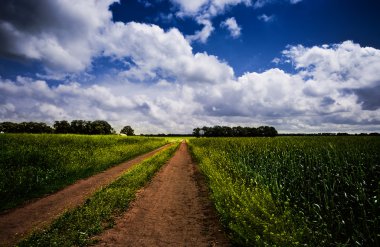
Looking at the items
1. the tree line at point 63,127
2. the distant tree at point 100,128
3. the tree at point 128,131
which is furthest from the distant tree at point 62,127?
the tree at point 128,131

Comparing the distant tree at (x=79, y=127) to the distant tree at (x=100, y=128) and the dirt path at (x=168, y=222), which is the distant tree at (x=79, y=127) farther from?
the dirt path at (x=168, y=222)

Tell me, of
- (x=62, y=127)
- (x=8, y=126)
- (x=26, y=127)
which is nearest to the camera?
(x=26, y=127)

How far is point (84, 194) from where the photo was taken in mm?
11453

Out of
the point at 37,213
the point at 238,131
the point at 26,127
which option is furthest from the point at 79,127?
the point at 37,213

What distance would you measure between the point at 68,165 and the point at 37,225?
9.88 metres

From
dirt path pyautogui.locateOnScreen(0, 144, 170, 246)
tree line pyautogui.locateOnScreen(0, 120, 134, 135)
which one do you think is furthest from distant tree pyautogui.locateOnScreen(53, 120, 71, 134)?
dirt path pyautogui.locateOnScreen(0, 144, 170, 246)

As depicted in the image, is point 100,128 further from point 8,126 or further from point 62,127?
point 8,126

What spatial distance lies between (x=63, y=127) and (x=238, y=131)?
248 ft

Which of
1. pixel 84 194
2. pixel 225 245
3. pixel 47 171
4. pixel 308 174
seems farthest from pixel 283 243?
pixel 47 171

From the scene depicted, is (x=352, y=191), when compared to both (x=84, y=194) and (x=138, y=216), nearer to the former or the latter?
(x=138, y=216)

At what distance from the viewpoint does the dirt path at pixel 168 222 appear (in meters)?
6.76

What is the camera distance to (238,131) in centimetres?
12681

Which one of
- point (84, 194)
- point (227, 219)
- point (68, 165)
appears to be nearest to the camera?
point (227, 219)

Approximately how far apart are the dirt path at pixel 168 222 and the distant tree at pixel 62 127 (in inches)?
3259
